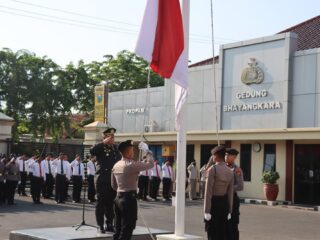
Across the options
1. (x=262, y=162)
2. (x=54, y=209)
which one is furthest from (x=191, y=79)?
(x=54, y=209)

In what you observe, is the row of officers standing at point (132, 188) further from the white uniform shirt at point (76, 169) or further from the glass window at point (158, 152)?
the glass window at point (158, 152)

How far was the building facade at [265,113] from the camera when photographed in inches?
892

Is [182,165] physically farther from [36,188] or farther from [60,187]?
[60,187]

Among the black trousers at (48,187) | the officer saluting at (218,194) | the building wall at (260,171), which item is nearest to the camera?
the officer saluting at (218,194)

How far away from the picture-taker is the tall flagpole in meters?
8.30

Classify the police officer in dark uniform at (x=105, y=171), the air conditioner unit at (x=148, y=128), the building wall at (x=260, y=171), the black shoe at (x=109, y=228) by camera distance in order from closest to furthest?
the police officer in dark uniform at (x=105, y=171)
the black shoe at (x=109, y=228)
the building wall at (x=260, y=171)
the air conditioner unit at (x=148, y=128)

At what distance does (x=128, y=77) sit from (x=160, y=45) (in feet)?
119

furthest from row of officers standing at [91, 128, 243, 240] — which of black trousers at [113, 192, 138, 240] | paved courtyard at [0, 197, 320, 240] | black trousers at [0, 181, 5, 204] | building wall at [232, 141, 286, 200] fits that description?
building wall at [232, 141, 286, 200]

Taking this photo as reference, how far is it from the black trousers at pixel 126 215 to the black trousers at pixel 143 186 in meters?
15.3

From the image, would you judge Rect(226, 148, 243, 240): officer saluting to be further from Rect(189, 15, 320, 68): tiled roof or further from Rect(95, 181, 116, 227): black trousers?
Rect(189, 15, 320, 68): tiled roof

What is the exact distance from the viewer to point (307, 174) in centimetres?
2302

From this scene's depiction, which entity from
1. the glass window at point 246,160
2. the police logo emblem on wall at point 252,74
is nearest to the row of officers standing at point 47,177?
the glass window at point 246,160

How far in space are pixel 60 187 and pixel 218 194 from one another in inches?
539

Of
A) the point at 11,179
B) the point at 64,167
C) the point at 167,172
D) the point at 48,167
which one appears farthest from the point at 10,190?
the point at 167,172
